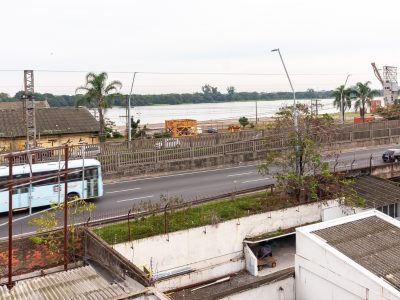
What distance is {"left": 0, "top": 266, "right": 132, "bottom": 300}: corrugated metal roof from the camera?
1207 cm

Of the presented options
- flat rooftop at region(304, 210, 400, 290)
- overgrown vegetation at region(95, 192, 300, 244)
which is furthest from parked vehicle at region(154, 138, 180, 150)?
flat rooftop at region(304, 210, 400, 290)

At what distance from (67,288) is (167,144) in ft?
66.3

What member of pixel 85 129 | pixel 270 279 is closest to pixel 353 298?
pixel 270 279

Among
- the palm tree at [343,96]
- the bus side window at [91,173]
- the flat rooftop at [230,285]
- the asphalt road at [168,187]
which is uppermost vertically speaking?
the palm tree at [343,96]

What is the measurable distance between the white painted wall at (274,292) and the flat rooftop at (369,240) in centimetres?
234

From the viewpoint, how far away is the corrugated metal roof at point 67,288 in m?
12.1

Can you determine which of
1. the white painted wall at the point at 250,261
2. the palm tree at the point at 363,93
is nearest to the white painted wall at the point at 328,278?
the white painted wall at the point at 250,261

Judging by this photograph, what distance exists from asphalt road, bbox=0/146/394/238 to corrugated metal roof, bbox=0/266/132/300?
647 centimetres

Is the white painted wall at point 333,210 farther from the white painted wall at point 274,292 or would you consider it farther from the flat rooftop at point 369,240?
the white painted wall at point 274,292

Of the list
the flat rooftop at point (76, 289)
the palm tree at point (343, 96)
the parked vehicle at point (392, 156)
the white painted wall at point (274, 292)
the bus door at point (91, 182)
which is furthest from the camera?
the palm tree at point (343, 96)

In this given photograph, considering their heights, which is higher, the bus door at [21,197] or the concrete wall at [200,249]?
the bus door at [21,197]

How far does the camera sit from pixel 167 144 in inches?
1272

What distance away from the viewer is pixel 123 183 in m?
28.4

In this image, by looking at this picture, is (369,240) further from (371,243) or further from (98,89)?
(98,89)
